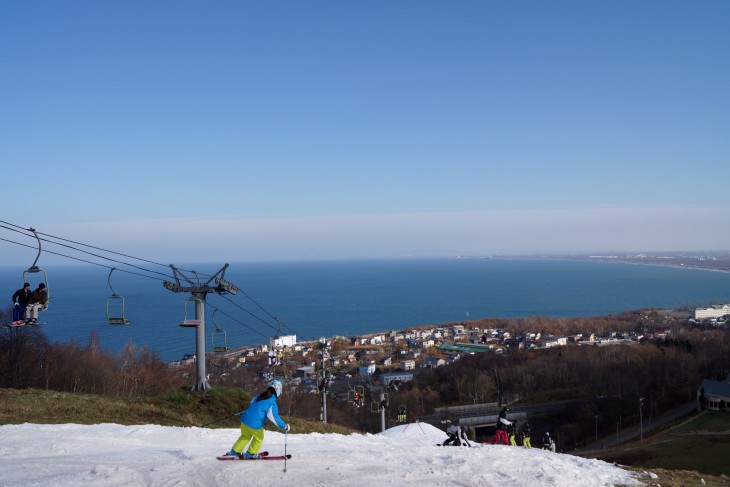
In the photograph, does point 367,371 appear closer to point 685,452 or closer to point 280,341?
point 280,341

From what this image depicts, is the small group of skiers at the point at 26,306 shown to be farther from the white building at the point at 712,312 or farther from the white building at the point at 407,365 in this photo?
the white building at the point at 712,312

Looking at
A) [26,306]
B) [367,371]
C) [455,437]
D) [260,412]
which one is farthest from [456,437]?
[367,371]

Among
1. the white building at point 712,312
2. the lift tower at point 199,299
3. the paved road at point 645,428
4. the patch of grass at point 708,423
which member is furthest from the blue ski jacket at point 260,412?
the white building at point 712,312

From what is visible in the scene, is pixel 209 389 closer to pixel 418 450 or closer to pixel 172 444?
pixel 172 444

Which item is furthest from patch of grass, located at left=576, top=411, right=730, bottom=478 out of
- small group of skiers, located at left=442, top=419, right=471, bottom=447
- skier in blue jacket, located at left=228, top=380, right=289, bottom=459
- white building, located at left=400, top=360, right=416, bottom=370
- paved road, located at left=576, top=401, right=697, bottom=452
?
white building, located at left=400, top=360, right=416, bottom=370

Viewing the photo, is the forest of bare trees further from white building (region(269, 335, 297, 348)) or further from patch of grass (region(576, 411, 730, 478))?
patch of grass (region(576, 411, 730, 478))
